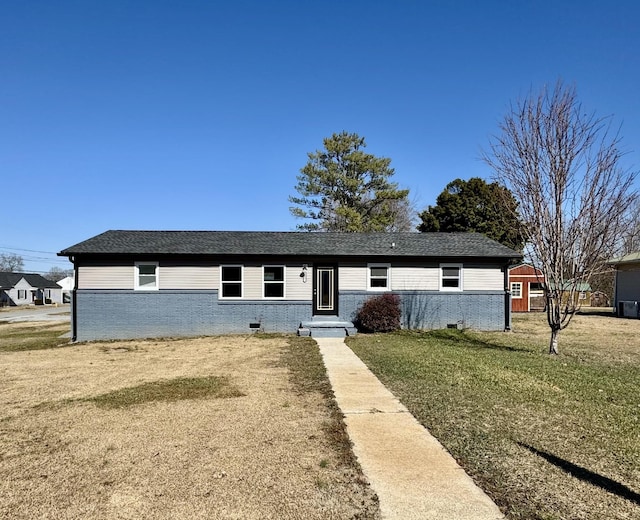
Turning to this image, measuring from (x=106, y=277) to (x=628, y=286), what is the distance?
2580 cm

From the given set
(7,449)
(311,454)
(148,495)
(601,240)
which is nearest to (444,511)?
(311,454)

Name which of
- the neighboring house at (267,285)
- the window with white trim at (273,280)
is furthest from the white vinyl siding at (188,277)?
the window with white trim at (273,280)

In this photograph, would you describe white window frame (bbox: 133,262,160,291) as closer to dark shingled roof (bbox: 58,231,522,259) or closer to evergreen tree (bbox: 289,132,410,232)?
dark shingled roof (bbox: 58,231,522,259)

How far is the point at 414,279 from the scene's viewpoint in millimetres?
17828

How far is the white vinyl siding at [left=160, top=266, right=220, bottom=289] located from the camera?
17172 millimetres

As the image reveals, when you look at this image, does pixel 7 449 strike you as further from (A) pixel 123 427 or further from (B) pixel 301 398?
(B) pixel 301 398

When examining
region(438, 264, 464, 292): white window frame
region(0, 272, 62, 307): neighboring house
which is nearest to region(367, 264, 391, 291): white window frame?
region(438, 264, 464, 292): white window frame

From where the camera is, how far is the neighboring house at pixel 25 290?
59.5 meters

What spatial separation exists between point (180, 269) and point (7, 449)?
1251 centimetres

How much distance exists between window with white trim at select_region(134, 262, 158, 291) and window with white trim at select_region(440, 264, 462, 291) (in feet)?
34.6

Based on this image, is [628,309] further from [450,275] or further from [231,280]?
[231,280]

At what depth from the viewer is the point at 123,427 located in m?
5.67

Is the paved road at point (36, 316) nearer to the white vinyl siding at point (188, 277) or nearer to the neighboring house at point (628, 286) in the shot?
the white vinyl siding at point (188, 277)

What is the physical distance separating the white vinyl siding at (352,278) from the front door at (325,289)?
0.80ft
